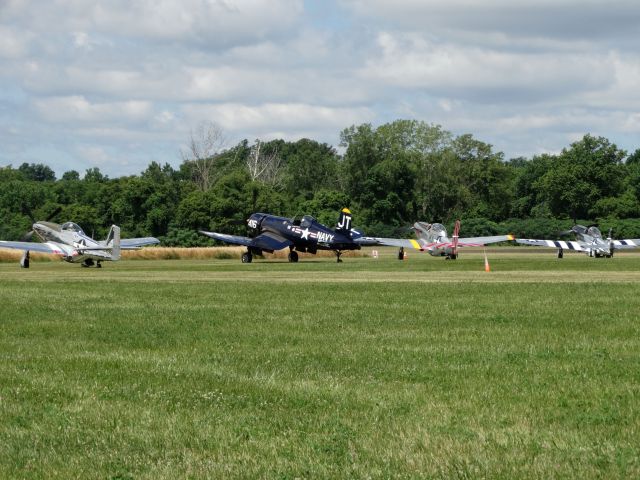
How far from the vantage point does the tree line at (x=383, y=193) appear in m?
105

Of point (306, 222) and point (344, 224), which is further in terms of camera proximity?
point (306, 222)

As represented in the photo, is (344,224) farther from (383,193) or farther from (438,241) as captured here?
(383,193)

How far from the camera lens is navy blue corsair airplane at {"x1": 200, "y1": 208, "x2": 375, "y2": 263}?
62.9 m

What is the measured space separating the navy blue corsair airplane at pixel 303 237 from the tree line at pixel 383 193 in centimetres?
3176

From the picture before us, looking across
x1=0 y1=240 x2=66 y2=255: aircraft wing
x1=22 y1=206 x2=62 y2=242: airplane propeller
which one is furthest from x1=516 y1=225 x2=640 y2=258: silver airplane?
x1=0 y1=240 x2=66 y2=255: aircraft wing

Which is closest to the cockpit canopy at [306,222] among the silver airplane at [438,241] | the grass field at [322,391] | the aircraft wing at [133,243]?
the silver airplane at [438,241]

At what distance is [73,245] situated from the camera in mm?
55000

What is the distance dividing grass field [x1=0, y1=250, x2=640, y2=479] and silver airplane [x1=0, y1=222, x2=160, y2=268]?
29831mm

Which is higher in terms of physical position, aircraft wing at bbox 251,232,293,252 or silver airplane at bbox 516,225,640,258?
silver airplane at bbox 516,225,640,258

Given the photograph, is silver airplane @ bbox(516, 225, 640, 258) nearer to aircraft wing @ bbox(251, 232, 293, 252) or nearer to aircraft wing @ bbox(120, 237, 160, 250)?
aircraft wing @ bbox(251, 232, 293, 252)

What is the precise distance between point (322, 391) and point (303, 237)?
51.5 meters

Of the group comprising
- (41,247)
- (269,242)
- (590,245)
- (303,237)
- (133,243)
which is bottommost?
(41,247)

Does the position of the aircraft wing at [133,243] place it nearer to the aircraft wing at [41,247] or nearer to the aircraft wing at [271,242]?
the aircraft wing at [41,247]

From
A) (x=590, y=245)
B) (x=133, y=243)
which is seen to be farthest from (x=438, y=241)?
(x=133, y=243)
